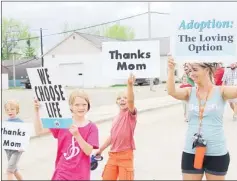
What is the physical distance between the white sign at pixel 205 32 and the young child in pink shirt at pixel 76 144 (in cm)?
137

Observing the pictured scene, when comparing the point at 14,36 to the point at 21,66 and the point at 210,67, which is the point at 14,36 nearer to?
the point at 21,66

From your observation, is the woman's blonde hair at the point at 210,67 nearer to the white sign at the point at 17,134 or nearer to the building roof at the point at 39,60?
the white sign at the point at 17,134

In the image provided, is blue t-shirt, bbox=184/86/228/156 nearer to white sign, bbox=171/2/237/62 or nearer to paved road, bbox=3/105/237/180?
white sign, bbox=171/2/237/62

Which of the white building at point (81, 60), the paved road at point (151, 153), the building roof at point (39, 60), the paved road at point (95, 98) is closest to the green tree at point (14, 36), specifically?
the building roof at point (39, 60)

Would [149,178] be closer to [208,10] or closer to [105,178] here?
[105,178]

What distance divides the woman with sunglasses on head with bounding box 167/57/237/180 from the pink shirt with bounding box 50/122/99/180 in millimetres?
772

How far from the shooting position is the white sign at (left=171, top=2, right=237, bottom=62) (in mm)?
4598

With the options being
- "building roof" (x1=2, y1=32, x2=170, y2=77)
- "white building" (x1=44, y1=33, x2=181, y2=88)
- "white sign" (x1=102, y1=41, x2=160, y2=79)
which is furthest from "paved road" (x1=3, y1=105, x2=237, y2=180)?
"building roof" (x1=2, y1=32, x2=170, y2=77)

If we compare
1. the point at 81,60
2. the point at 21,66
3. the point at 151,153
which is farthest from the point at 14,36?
the point at 151,153

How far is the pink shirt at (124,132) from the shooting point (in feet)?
14.7

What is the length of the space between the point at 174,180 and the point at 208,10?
2213 millimetres

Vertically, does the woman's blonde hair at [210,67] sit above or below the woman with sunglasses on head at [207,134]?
above

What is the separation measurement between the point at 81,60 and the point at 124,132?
42374mm

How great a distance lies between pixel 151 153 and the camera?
7512 mm
